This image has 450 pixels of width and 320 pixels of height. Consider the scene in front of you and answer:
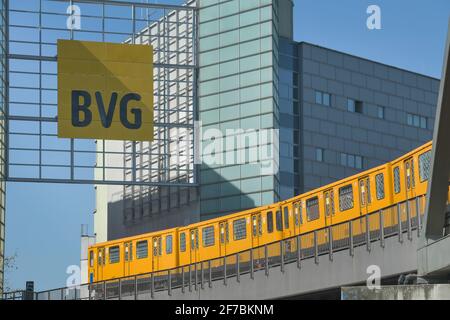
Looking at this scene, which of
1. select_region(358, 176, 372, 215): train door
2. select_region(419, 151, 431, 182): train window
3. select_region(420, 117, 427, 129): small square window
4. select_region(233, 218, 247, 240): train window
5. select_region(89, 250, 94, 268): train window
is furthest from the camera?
select_region(420, 117, 427, 129): small square window

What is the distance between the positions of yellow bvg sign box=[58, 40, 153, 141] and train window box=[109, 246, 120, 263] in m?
17.6

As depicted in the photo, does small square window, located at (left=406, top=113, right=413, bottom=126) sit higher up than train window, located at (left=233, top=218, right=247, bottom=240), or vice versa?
small square window, located at (left=406, top=113, right=413, bottom=126)

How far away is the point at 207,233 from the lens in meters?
46.1

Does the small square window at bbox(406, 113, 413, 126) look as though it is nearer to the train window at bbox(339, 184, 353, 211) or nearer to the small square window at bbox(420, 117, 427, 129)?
the small square window at bbox(420, 117, 427, 129)

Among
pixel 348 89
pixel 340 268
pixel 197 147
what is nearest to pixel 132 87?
pixel 197 147

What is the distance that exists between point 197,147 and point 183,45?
7.55 m

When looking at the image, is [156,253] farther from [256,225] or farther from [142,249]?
[256,225]

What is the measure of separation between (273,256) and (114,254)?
2085 cm

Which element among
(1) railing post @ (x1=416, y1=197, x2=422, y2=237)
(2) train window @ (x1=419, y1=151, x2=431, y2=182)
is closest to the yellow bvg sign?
(2) train window @ (x1=419, y1=151, x2=431, y2=182)

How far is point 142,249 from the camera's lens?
5031 centimetres

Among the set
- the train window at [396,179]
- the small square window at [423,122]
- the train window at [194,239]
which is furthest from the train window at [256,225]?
the small square window at [423,122]

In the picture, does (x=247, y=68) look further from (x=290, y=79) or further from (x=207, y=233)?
(x=207, y=233)

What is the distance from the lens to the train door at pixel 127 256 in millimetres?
50469

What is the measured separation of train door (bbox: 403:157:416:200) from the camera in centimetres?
3200
